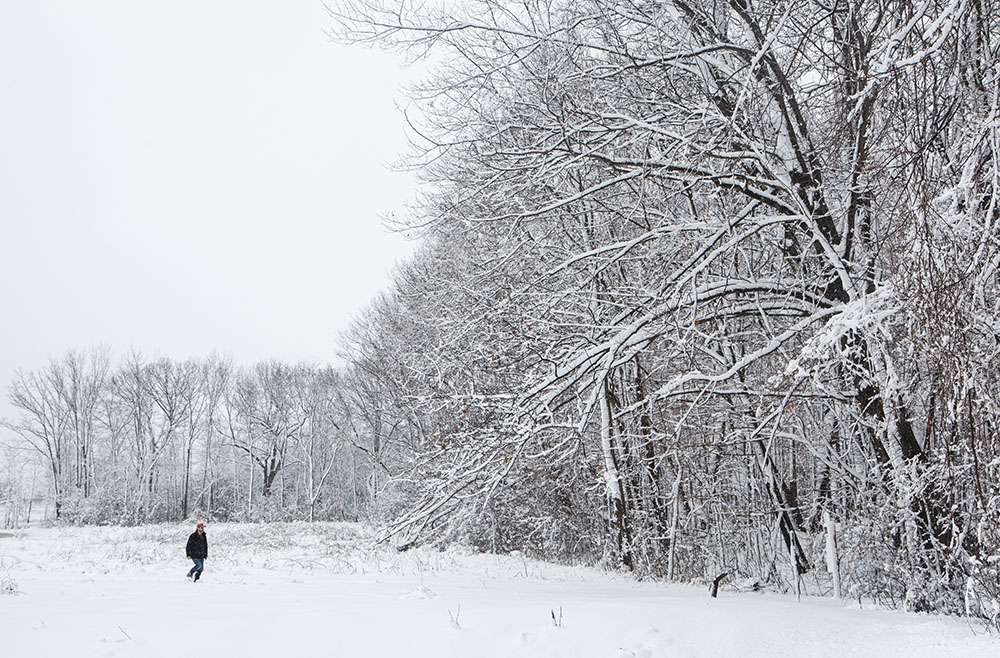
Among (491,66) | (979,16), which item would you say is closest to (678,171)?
(491,66)

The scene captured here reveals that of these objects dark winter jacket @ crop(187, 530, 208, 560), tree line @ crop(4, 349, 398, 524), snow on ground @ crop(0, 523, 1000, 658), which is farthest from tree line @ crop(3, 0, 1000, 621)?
tree line @ crop(4, 349, 398, 524)

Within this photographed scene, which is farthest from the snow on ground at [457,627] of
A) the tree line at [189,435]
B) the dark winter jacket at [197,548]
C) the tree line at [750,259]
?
the tree line at [189,435]

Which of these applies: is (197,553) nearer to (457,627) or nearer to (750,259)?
(457,627)

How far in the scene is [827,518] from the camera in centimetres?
682

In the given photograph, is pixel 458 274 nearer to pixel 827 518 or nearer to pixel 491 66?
pixel 491 66

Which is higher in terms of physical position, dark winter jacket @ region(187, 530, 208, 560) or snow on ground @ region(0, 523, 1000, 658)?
snow on ground @ region(0, 523, 1000, 658)

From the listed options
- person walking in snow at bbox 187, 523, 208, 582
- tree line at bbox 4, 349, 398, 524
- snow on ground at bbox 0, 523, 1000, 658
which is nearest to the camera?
snow on ground at bbox 0, 523, 1000, 658

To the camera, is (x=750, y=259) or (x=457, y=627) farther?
(x=750, y=259)

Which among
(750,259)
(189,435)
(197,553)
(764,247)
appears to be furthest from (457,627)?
(189,435)

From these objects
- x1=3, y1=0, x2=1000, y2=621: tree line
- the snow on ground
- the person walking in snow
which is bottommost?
the person walking in snow

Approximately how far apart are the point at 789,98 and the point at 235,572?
39.2ft

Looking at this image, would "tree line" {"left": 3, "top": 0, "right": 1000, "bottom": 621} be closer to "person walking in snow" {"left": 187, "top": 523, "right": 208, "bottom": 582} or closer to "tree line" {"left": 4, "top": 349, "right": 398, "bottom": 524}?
"person walking in snow" {"left": 187, "top": 523, "right": 208, "bottom": 582}

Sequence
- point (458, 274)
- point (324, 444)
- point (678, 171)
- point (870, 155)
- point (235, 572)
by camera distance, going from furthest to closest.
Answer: point (324, 444) < point (458, 274) < point (235, 572) < point (678, 171) < point (870, 155)

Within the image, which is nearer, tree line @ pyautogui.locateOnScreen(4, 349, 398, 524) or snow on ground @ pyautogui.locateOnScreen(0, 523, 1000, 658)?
snow on ground @ pyautogui.locateOnScreen(0, 523, 1000, 658)
